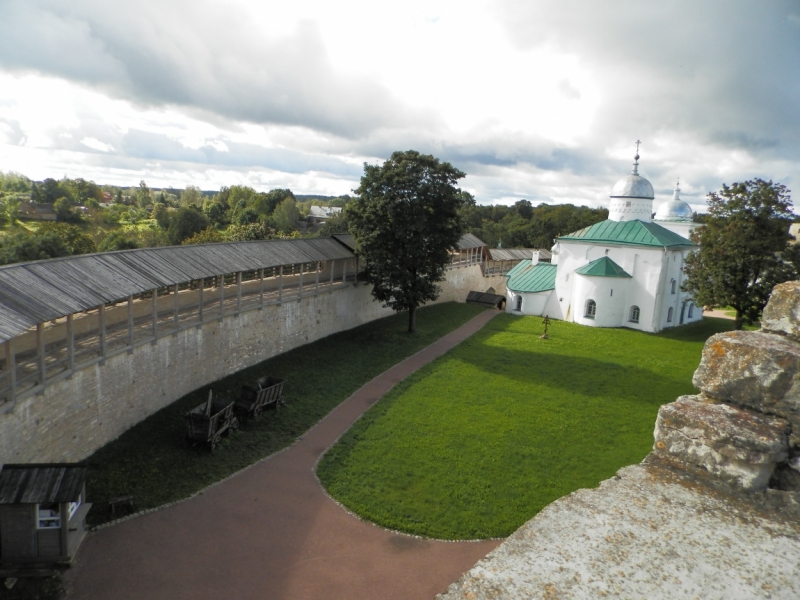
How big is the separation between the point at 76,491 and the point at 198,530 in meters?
2.57

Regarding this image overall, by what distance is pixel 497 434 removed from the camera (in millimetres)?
15719

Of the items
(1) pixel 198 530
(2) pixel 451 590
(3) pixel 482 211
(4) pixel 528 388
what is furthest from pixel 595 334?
(3) pixel 482 211

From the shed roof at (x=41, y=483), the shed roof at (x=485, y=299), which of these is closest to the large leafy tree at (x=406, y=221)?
the shed roof at (x=485, y=299)

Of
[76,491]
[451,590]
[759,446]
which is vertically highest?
[759,446]

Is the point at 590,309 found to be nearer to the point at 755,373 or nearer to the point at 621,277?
the point at 621,277

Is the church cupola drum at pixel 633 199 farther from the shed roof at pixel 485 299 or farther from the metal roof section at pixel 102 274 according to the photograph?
the metal roof section at pixel 102 274

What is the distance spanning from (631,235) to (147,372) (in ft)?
89.2

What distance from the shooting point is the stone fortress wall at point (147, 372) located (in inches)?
448

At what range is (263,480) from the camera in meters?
12.8

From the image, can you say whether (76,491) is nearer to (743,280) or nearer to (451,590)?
(451,590)

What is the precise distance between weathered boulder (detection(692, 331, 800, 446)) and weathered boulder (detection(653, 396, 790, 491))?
0.12m

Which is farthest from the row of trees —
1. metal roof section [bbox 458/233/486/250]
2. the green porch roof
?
metal roof section [bbox 458/233/486/250]

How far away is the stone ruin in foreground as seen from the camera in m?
3.93

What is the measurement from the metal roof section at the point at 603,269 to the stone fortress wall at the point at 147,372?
1428 cm
